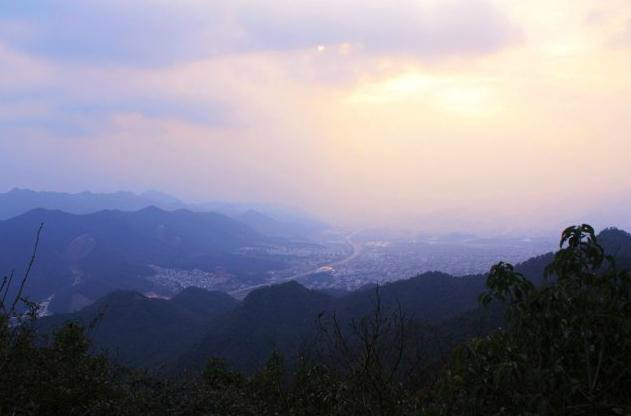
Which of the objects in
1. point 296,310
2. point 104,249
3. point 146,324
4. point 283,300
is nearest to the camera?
point 296,310

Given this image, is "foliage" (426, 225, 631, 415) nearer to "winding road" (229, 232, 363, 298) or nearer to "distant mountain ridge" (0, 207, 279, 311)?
"winding road" (229, 232, 363, 298)

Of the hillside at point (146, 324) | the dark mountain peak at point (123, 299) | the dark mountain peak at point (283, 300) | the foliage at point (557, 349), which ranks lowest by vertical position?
the hillside at point (146, 324)

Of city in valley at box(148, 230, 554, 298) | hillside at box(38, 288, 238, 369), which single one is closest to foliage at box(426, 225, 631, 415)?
hillside at box(38, 288, 238, 369)

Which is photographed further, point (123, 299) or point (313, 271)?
point (313, 271)

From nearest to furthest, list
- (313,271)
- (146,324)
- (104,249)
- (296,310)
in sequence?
1. (296,310)
2. (146,324)
3. (313,271)
4. (104,249)

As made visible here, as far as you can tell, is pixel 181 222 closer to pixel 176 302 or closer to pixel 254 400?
pixel 176 302

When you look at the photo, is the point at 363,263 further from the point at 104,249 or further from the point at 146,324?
the point at 104,249

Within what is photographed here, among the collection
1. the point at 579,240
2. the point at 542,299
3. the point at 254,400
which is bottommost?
the point at 254,400

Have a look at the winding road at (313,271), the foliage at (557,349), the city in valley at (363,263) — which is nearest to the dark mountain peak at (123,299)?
the winding road at (313,271)

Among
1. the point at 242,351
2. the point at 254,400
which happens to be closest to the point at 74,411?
the point at 254,400

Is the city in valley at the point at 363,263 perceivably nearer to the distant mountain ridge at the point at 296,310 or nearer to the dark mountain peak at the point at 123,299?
the distant mountain ridge at the point at 296,310

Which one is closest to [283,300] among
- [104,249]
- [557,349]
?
[557,349]
